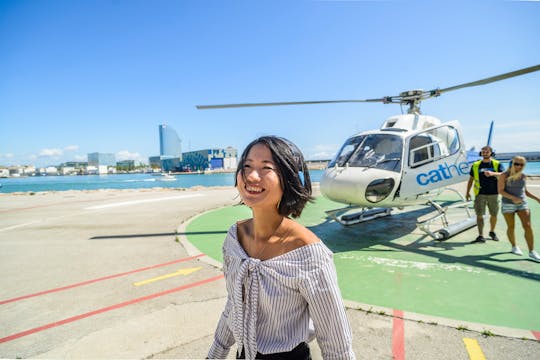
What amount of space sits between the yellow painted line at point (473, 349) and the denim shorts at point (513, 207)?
3498mm

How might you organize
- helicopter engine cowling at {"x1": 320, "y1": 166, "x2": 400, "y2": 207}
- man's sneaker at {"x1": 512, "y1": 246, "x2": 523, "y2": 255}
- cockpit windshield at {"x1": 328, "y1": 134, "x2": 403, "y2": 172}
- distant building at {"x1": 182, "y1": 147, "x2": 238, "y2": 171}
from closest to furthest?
man's sneaker at {"x1": 512, "y1": 246, "x2": 523, "y2": 255}
helicopter engine cowling at {"x1": 320, "y1": 166, "x2": 400, "y2": 207}
cockpit windshield at {"x1": 328, "y1": 134, "x2": 403, "y2": 172}
distant building at {"x1": 182, "y1": 147, "x2": 238, "y2": 171}

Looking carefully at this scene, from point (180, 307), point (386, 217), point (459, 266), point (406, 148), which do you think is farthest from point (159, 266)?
point (386, 217)

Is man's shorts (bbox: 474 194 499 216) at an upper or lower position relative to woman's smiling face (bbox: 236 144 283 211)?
lower

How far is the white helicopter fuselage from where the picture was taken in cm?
582

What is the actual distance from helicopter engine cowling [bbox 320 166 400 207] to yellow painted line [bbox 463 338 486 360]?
323cm

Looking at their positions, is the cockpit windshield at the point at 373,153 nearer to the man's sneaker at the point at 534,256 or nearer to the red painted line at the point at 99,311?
the man's sneaker at the point at 534,256

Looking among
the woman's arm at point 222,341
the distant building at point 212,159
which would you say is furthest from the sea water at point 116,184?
the distant building at point 212,159

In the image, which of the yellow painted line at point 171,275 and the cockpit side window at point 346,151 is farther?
the cockpit side window at point 346,151

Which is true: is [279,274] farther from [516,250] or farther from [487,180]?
[487,180]

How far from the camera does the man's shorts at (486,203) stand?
588cm

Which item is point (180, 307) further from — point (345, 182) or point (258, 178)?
point (345, 182)

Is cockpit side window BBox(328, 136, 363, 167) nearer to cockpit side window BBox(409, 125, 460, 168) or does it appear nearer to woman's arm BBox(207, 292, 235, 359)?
cockpit side window BBox(409, 125, 460, 168)

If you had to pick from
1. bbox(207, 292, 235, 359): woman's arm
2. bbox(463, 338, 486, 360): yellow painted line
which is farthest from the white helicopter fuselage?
bbox(207, 292, 235, 359): woman's arm

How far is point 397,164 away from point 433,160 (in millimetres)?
1273
